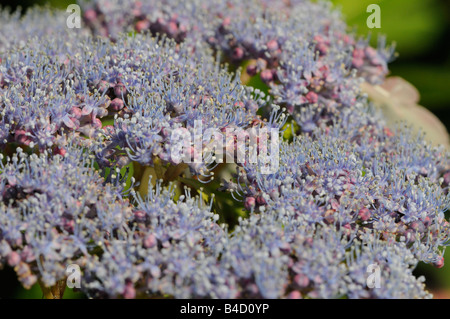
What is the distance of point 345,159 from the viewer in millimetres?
1702

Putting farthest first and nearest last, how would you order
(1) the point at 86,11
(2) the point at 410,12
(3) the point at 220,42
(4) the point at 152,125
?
(2) the point at 410,12 < (1) the point at 86,11 < (3) the point at 220,42 < (4) the point at 152,125

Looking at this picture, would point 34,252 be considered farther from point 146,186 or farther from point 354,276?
point 354,276

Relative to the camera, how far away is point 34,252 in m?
1.37

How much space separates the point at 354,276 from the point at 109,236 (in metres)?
0.63

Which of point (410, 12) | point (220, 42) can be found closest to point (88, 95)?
point (220, 42)

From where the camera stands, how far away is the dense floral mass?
1384 millimetres

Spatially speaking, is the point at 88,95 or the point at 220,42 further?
the point at 220,42

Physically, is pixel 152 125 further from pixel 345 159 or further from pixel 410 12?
pixel 410 12

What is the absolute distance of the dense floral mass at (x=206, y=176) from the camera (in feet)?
4.54

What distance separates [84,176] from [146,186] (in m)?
0.27

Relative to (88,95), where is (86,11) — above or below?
above

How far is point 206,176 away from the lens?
5.68 feet

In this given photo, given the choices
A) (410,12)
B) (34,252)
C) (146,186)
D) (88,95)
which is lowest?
(34,252)

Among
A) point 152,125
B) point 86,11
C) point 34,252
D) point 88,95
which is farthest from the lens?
point 86,11
